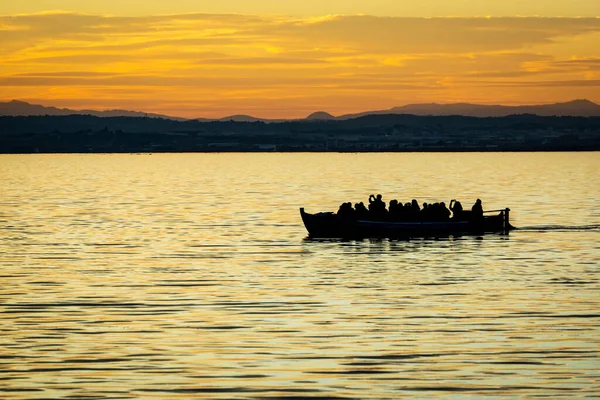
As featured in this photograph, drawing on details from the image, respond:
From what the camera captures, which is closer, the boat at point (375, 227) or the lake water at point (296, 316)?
the lake water at point (296, 316)

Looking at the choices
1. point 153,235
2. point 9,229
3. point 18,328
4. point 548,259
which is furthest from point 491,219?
point 18,328

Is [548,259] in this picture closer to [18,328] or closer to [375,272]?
[375,272]

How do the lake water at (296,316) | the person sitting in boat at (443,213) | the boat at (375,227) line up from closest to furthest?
the lake water at (296,316)
the boat at (375,227)
the person sitting in boat at (443,213)

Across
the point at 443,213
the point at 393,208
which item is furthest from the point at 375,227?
the point at 443,213

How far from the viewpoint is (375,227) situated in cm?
5550

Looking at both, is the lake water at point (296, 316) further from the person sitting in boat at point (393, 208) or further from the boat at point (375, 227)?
the person sitting in boat at point (393, 208)

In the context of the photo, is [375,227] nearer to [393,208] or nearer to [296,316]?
[393,208]

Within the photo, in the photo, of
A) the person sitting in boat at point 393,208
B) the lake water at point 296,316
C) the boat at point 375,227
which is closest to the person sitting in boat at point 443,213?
the boat at point 375,227

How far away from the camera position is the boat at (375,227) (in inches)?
2185

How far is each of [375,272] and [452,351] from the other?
54.2 ft

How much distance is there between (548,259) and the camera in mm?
46250

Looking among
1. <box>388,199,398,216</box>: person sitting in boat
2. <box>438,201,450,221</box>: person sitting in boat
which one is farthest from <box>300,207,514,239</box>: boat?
<box>388,199,398,216</box>: person sitting in boat

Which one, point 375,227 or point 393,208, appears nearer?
point 375,227

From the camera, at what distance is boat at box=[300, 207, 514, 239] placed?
55.5m
